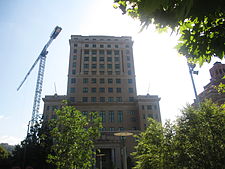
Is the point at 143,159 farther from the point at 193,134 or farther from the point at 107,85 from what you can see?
the point at 107,85

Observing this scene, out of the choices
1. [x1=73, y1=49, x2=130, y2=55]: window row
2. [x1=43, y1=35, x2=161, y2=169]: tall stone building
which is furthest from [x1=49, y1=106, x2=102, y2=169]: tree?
[x1=73, y1=49, x2=130, y2=55]: window row

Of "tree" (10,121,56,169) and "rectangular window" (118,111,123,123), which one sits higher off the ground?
"rectangular window" (118,111,123,123)

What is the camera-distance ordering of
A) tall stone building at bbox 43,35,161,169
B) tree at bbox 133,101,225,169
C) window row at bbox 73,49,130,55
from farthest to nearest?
window row at bbox 73,49,130,55 → tall stone building at bbox 43,35,161,169 → tree at bbox 133,101,225,169

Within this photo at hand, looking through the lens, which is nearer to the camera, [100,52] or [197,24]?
[197,24]

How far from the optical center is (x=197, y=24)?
3281mm

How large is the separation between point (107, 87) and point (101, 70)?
7.55 meters

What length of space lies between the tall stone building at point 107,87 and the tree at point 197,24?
4344 centimetres

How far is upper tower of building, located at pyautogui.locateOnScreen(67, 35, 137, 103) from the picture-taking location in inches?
2301

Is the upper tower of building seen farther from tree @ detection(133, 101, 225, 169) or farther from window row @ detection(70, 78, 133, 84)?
tree @ detection(133, 101, 225, 169)

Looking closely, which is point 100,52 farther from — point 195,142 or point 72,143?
point 195,142

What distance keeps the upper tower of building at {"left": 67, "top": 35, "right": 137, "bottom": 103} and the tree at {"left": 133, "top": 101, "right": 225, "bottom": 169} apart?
4564 cm

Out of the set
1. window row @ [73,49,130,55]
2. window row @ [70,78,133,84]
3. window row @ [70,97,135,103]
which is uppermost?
window row @ [73,49,130,55]

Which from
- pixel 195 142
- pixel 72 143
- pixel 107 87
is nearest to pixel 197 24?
pixel 195 142

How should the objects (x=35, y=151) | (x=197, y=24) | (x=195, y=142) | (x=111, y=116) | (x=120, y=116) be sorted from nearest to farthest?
Answer: (x=197, y=24) → (x=195, y=142) → (x=35, y=151) → (x=111, y=116) → (x=120, y=116)
